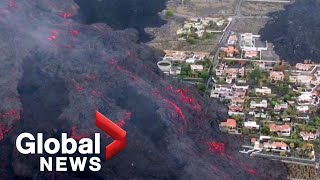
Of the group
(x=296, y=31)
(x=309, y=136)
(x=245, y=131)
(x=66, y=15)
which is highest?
(x=66, y=15)

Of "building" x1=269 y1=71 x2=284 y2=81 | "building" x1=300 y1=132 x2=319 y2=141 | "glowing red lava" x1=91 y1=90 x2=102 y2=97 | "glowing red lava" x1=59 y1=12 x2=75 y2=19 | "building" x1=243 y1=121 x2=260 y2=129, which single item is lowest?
"building" x1=300 y1=132 x2=319 y2=141

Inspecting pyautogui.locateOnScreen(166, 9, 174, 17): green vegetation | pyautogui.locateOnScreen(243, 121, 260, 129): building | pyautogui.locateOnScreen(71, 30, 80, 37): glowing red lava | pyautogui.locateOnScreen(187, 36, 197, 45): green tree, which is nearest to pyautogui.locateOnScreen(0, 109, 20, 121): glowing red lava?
pyautogui.locateOnScreen(71, 30, 80, 37): glowing red lava

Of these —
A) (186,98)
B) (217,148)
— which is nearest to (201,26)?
(186,98)

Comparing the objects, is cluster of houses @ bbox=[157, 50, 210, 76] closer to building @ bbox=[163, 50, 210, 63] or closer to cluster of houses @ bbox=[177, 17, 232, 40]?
building @ bbox=[163, 50, 210, 63]

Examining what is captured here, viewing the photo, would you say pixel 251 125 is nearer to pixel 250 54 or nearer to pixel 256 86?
pixel 256 86

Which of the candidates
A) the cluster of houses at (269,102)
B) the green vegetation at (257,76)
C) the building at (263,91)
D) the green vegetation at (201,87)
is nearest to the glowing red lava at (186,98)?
the cluster of houses at (269,102)

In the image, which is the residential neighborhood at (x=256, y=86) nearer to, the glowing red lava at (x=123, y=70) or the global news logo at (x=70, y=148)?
the glowing red lava at (x=123, y=70)
